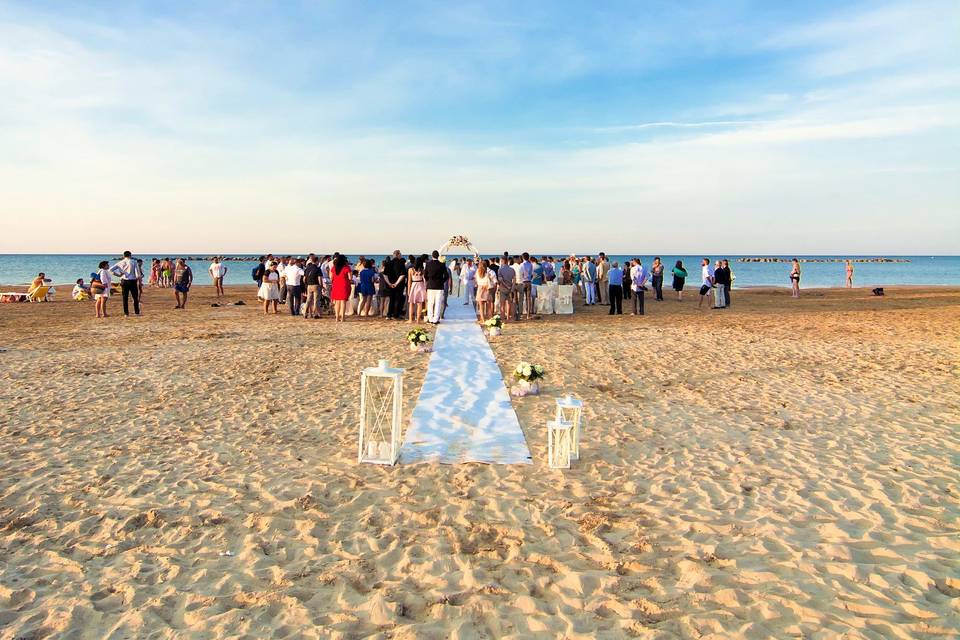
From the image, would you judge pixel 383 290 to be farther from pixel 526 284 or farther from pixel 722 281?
pixel 722 281

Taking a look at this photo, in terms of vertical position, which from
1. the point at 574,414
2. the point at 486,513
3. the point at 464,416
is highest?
the point at 574,414

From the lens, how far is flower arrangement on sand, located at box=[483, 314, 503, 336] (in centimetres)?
1240

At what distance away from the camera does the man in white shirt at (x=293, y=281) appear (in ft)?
53.4

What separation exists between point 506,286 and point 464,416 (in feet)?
26.8

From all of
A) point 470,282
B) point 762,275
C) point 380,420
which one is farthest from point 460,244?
point 762,275

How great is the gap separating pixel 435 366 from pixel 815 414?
5398mm

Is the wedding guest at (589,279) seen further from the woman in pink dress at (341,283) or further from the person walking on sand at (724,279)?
the woman in pink dress at (341,283)

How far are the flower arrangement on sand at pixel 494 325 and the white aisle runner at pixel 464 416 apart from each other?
0.99 metres

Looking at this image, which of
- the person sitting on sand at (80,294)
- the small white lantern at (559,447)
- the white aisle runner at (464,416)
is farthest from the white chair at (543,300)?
the person sitting on sand at (80,294)

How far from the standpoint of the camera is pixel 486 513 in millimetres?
4641

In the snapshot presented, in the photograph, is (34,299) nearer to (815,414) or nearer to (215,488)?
(215,488)

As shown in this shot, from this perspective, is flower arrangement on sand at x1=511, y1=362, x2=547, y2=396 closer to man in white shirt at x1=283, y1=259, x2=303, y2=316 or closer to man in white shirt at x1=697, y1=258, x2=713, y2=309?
man in white shirt at x1=283, y1=259, x2=303, y2=316

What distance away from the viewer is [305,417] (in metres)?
7.14

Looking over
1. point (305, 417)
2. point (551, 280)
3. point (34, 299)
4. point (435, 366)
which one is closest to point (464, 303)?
point (551, 280)
